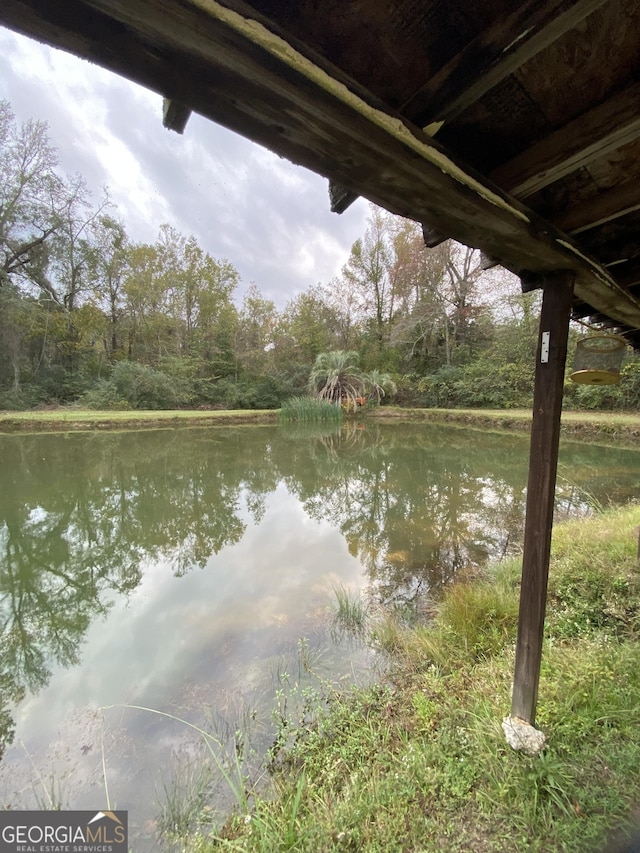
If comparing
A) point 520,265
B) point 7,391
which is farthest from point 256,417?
point 520,265

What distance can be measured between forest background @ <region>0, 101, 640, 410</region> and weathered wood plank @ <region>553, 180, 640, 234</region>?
1170 cm

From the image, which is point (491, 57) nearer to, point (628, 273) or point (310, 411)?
point (628, 273)

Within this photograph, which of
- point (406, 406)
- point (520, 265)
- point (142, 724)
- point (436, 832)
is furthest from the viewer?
point (406, 406)

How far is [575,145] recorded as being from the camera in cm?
81

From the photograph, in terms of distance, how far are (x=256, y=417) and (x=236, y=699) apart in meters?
11.6

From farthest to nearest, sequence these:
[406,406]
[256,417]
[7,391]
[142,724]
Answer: [406,406] < [256,417] < [7,391] < [142,724]

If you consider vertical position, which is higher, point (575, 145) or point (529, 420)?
point (575, 145)

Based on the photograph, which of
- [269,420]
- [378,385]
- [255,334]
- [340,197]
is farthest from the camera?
[255,334]

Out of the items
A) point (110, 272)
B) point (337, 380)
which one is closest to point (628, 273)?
point (337, 380)

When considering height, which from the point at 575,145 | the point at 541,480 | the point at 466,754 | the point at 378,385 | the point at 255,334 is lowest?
the point at 466,754

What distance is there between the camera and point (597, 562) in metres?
2.43

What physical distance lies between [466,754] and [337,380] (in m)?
12.9

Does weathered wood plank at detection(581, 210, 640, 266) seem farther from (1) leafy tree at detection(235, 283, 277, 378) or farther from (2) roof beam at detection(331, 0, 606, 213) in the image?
(1) leafy tree at detection(235, 283, 277, 378)

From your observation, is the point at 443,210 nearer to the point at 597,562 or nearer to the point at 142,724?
the point at 142,724
